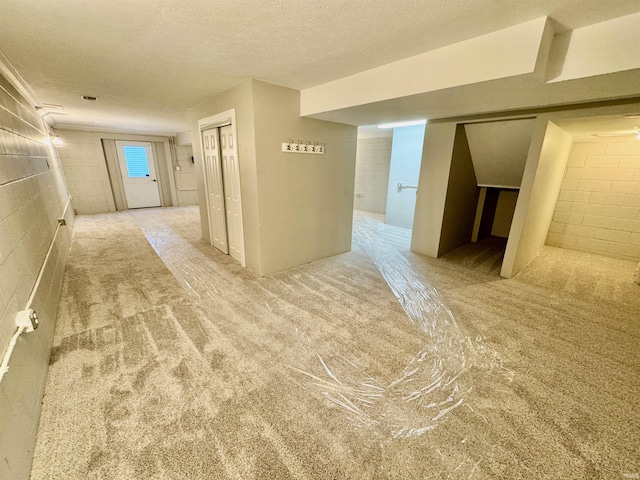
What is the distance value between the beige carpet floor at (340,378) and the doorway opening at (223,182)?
728 millimetres

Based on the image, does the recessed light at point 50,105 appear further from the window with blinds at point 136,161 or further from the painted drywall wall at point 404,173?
the painted drywall wall at point 404,173

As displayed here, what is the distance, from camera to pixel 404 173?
5.70 meters

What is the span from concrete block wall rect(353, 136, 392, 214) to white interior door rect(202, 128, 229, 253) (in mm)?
4683

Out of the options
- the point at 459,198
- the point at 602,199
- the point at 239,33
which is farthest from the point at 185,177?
the point at 602,199

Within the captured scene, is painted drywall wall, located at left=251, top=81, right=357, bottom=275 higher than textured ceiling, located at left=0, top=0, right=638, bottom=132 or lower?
lower

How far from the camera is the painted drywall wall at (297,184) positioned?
284cm

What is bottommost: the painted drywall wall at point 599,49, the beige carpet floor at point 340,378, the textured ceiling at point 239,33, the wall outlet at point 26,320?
the beige carpet floor at point 340,378

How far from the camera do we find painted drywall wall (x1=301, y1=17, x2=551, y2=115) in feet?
4.95

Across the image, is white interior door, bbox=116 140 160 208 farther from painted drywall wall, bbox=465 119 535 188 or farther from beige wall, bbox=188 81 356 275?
painted drywall wall, bbox=465 119 535 188

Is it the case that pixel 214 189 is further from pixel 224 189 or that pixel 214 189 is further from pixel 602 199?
pixel 602 199

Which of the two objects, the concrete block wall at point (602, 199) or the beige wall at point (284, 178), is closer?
the beige wall at point (284, 178)

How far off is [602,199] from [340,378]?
526 centimetres

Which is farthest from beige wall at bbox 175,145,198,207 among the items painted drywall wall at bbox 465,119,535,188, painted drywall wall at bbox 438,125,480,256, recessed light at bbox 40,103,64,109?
painted drywall wall at bbox 465,119,535,188

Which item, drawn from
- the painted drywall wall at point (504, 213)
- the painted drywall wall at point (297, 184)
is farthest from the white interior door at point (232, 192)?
the painted drywall wall at point (504, 213)
